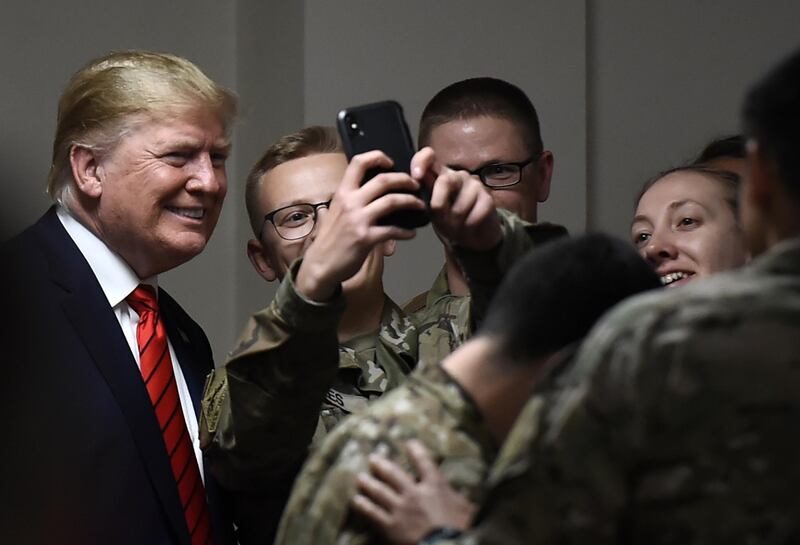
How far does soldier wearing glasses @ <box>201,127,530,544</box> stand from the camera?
163 cm

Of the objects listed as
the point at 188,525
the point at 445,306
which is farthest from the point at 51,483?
the point at 445,306

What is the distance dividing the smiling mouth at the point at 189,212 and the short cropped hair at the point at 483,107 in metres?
0.56

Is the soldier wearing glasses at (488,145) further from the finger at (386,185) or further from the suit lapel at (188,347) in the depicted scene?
the finger at (386,185)

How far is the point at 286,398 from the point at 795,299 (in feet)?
2.84

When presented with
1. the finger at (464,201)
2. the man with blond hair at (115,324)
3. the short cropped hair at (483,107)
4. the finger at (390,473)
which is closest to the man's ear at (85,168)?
the man with blond hair at (115,324)

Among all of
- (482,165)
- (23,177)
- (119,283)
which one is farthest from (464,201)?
(23,177)

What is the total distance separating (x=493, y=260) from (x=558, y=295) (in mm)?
454

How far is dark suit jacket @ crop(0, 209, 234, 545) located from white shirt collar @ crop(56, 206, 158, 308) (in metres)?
0.06

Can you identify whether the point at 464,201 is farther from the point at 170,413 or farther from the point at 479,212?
the point at 170,413

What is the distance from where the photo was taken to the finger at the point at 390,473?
1.24 meters

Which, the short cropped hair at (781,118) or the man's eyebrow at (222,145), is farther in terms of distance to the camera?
the man's eyebrow at (222,145)

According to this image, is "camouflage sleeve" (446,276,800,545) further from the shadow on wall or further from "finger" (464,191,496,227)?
the shadow on wall

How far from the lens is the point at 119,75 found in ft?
7.48

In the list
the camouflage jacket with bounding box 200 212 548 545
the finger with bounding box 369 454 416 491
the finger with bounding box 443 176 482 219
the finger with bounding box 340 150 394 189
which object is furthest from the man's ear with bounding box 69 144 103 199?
the finger with bounding box 369 454 416 491
